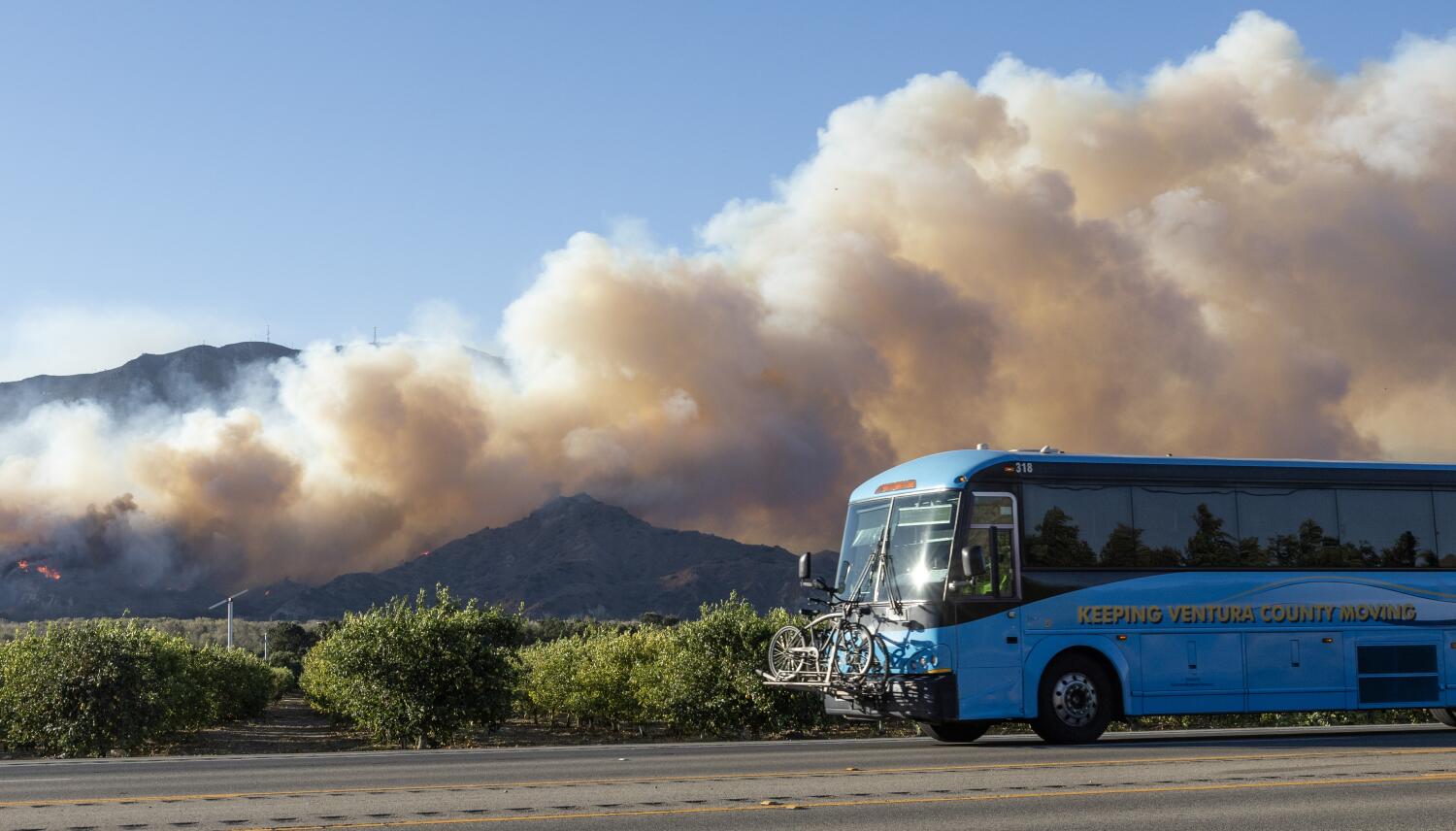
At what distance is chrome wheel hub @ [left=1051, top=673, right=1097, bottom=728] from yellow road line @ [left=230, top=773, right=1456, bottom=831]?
5.49 m

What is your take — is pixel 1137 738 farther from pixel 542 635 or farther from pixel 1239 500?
pixel 542 635

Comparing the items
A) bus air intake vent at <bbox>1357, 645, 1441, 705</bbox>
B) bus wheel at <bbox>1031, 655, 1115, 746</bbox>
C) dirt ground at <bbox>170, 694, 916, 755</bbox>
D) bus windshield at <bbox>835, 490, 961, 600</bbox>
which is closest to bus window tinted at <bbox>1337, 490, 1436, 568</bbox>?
bus air intake vent at <bbox>1357, 645, 1441, 705</bbox>

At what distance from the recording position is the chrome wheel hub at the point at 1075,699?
63.3 ft

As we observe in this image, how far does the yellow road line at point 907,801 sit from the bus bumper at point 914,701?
5.27 meters

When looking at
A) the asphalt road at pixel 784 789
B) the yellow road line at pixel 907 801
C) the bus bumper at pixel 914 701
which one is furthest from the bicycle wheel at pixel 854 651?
the yellow road line at pixel 907 801

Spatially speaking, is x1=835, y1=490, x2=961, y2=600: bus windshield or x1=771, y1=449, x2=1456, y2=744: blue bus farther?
x1=835, y1=490, x2=961, y2=600: bus windshield

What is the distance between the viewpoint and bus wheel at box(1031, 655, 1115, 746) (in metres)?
19.2

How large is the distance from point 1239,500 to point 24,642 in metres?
26.1

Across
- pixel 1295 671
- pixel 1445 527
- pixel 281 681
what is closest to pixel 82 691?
pixel 1295 671

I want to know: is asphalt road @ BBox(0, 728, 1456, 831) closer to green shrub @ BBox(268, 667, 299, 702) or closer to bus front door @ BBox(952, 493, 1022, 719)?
bus front door @ BBox(952, 493, 1022, 719)

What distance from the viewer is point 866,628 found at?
19594 mm

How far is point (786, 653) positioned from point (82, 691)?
17.7 meters

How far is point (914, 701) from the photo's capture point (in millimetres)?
18828

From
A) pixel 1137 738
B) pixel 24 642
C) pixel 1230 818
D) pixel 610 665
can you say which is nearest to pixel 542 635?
pixel 610 665
